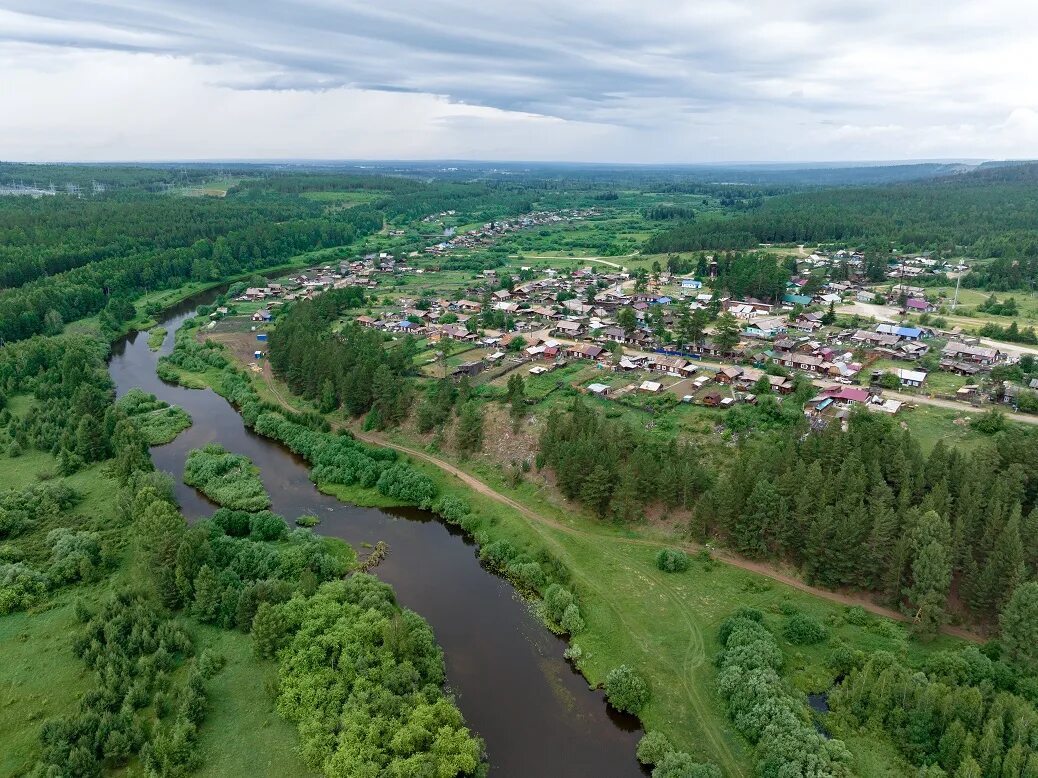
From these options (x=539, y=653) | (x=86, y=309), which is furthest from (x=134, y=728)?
(x=86, y=309)

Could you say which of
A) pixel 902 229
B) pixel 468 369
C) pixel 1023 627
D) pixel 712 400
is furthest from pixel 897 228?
pixel 1023 627

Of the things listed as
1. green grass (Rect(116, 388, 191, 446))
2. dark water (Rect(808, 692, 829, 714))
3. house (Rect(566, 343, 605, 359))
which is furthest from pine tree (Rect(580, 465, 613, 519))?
green grass (Rect(116, 388, 191, 446))

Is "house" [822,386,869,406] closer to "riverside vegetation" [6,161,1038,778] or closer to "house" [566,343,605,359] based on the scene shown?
"riverside vegetation" [6,161,1038,778]

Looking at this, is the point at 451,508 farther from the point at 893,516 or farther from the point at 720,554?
the point at 893,516

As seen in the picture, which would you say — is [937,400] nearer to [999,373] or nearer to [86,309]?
[999,373]

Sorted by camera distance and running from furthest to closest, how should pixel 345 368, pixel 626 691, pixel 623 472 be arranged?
pixel 345 368 < pixel 623 472 < pixel 626 691

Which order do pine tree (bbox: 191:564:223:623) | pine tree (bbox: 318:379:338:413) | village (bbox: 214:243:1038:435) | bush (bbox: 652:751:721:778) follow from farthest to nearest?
village (bbox: 214:243:1038:435), pine tree (bbox: 318:379:338:413), pine tree (bbox: 191:564:223:623), bush (bbox: 652:751:721:778)

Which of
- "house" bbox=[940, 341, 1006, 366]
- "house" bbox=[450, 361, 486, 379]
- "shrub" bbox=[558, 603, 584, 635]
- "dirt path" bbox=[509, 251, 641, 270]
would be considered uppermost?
"dirt path" bbox=[509, 251, 641, 270]

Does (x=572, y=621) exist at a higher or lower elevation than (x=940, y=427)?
lower
